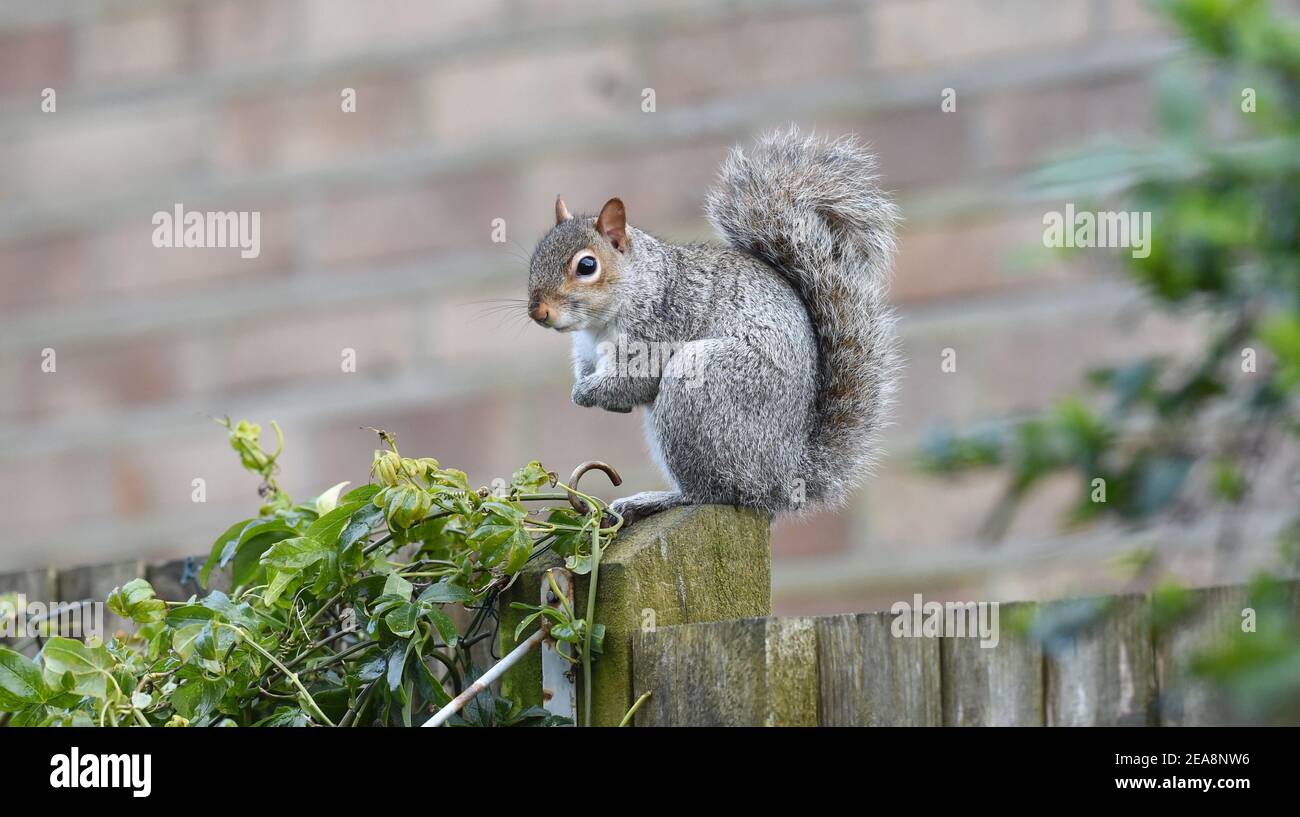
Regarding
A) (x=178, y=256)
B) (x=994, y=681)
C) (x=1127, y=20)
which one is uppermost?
(x=1127, y=20)

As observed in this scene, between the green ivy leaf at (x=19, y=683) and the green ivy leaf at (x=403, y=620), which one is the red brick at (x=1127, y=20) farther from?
the green ivy leaf at (x=19, y=683)

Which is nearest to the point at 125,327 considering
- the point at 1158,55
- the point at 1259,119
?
the point at 1158,55

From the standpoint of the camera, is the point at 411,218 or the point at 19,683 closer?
the point at 19,683

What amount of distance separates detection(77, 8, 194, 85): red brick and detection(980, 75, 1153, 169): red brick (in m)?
1.54

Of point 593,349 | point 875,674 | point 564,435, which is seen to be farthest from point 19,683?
point 564,435

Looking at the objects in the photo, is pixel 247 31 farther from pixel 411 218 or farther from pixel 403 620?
pixel 403 620

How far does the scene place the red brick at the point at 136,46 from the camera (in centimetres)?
296

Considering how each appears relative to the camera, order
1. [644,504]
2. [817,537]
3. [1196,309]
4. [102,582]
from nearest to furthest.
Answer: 1. [1196,309]
2. [644,504]
3. [102,582]
4. [817,537]

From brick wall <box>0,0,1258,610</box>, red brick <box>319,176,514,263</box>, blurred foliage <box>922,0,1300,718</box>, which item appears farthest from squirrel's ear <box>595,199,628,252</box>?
blurred foliage <box>922,0,1300,718</box>

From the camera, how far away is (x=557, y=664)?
3.66ft

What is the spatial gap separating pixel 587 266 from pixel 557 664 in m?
0.70

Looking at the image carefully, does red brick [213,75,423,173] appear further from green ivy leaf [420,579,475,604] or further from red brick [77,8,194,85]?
green ivy leaf [420,579,475,604]

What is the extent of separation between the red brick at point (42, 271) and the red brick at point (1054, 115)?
172 cm

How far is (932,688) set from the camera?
952mm
